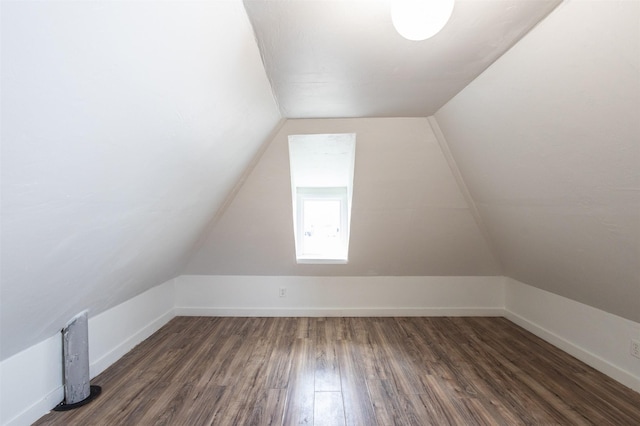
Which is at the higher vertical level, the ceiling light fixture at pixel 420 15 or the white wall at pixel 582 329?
the ceiling light fixture at pixel 420 15

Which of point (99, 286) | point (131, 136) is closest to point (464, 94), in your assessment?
point (131, 136)

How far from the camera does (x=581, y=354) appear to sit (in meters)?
2.71

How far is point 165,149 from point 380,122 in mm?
1698

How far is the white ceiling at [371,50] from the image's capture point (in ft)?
4.33

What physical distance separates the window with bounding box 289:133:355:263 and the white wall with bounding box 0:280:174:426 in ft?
5.56

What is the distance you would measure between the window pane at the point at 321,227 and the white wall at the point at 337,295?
395mm

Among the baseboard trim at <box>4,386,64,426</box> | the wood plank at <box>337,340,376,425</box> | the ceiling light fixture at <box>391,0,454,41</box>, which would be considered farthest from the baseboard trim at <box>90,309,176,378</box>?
the ceiling light fixture at <box>391,0,454,41</box>

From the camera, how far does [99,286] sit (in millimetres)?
2104

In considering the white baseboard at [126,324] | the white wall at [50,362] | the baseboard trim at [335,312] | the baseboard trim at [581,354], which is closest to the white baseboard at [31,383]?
the white wall at [50,362]

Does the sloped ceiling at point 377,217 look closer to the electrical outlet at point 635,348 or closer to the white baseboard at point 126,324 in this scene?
the white baseboard at point 126,324

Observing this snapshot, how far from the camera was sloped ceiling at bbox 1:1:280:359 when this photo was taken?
31.7 inches

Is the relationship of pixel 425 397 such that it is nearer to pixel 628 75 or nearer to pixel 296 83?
pixel 628 75

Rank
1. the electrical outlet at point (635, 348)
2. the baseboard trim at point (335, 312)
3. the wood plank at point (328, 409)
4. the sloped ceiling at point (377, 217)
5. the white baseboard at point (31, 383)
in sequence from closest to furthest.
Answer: the white baseboard at point (31, 383) → the wood plank at point (328, 409) → the electrical outlet at point (635, 348) → the sloped ceiling at point (377, 217) → the baseboard trim at point (335, 312)

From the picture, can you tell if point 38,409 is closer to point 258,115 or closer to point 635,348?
point 258,115
